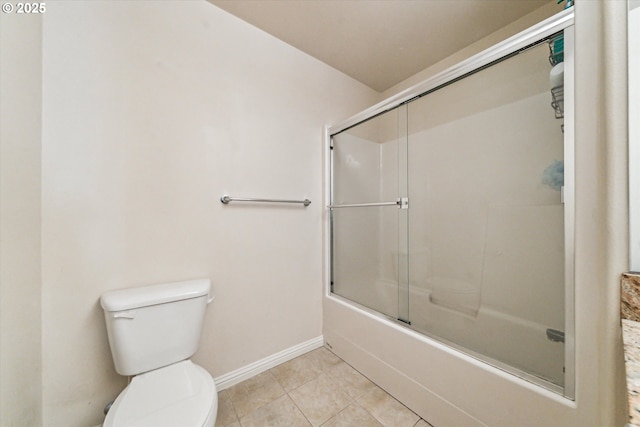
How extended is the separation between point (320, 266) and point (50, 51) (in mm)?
1821

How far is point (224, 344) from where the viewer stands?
4.64ft

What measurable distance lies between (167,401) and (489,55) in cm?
196

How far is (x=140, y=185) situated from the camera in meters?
1.17

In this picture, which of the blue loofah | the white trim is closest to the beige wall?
the white trim

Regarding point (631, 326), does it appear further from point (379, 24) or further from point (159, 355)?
point (379, 24)

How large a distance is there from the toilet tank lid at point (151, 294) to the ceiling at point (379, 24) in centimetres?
163

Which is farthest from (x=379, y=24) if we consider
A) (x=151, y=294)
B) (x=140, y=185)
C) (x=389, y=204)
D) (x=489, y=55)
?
(x=151, y=294)

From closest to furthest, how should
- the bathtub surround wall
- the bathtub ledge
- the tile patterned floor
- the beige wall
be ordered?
the bathtub ledge, the beige wall, the bathtub surround wall, the tile patterned floor

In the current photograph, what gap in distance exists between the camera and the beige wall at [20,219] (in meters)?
0.77

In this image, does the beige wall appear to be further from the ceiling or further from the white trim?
the white trim

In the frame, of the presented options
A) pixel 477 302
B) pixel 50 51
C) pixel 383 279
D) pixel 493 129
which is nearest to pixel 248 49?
pixel 50 51

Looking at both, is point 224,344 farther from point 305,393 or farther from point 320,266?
point 320,266

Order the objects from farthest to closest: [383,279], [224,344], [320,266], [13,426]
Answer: [320,266] < [383,279] < [224,344] < [13,426]

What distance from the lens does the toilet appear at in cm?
81
